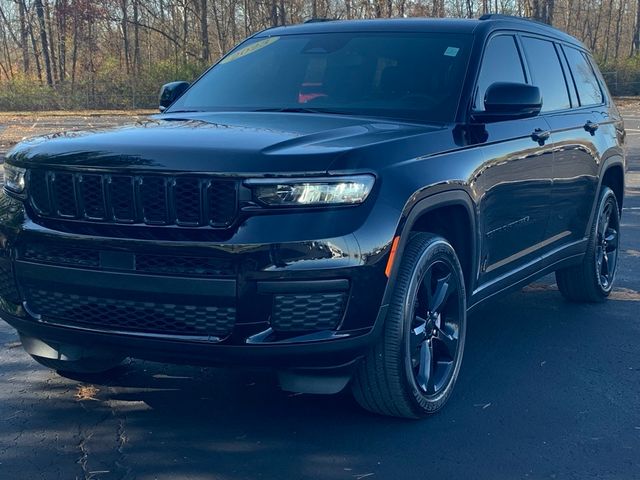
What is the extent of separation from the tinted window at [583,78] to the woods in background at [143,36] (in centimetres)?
3616

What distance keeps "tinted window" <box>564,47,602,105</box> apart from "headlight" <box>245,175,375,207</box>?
3.47 m

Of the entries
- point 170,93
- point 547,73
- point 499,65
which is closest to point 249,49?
point 170,93

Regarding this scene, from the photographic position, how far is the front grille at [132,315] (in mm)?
3625

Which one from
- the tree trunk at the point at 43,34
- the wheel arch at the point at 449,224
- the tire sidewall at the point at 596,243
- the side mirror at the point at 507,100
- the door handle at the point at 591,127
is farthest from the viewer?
the tree trunk at the point at 43,34

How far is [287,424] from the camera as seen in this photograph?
167 inches

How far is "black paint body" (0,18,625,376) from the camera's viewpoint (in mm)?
3553

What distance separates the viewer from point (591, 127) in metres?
6.32

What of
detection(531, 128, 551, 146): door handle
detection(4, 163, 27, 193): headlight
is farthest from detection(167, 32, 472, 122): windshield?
detection(4, 163, 27, 193): headlight

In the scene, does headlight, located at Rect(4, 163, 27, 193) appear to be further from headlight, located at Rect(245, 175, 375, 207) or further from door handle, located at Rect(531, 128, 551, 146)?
door handle, located at Rect(531, 128, 551, 146)

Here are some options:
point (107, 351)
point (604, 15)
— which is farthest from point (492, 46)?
point (604, 15)

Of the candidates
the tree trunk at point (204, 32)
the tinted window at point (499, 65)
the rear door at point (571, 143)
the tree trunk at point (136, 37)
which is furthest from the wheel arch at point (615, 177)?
the tree trunk at point (136, 37)

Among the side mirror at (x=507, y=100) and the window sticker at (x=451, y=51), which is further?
the window sticker at (x=451, y=51)

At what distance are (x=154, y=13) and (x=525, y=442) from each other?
48.8 m

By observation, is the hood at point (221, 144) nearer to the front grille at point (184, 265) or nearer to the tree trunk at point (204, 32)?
the front grille at point (184, 265)
